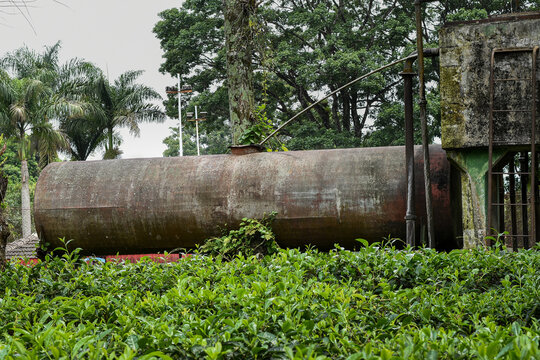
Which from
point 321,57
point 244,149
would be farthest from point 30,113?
point 244,149

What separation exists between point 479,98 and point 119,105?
3354cm

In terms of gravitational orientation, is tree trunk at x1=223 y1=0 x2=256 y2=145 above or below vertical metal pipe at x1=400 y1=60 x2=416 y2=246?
above

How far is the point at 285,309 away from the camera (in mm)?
3568

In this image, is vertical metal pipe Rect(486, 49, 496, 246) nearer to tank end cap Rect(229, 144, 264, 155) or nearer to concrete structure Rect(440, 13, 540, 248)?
concrete structure Rect(440, 13, 540, 248)

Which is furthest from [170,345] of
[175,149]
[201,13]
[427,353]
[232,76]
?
[175,149]

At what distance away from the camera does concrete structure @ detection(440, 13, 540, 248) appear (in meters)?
7.90

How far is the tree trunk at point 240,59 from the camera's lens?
13.0m

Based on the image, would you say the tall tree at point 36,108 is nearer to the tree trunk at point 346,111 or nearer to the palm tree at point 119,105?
the palm tree at point 119,105

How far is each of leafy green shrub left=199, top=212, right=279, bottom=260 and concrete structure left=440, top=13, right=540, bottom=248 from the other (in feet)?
7.96

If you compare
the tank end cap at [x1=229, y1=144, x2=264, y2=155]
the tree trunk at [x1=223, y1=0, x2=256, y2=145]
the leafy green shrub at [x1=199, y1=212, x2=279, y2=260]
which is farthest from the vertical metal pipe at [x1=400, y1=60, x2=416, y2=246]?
the tree trunk at [x1=223, y1=0, x2=256, y2=145]

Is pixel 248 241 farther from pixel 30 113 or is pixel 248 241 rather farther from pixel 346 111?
pixel 30 113

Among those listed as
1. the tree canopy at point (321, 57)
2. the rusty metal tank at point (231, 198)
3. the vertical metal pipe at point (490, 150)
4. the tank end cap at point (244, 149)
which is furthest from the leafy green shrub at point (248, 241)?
the tree canopy at point (321, 57)

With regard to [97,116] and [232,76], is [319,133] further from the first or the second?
[232,76]

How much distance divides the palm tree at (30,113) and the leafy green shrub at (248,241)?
28.7 m
